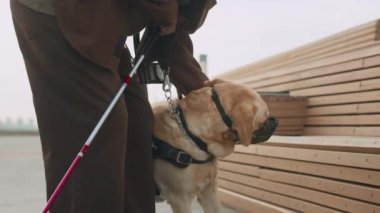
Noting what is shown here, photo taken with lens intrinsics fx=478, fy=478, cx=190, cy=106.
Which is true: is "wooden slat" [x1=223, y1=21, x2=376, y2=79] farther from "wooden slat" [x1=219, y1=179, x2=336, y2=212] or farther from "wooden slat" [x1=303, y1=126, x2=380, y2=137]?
"wooden slat" [x1=219, y1=179, x2=336, y2=212]

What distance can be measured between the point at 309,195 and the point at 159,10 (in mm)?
1780

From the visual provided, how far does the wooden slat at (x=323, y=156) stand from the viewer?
8.19 feet

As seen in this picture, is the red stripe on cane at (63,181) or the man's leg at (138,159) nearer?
the red stripe on cane at (63,181)

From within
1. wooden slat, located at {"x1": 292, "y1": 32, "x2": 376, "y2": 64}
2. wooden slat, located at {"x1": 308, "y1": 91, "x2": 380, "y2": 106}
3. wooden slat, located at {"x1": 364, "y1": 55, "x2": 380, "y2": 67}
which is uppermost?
wooden slat, located at {"x1": 292, "y1": 32, "x2": 376, "y2": 64}

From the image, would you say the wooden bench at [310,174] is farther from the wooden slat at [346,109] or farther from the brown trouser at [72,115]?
the brown trouser at [72,115]

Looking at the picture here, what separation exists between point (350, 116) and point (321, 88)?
0.61 meters

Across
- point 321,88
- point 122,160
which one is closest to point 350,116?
point 321,88

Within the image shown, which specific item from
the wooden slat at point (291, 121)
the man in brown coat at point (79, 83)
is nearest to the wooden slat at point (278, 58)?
the wooden slat at point (291, 121)

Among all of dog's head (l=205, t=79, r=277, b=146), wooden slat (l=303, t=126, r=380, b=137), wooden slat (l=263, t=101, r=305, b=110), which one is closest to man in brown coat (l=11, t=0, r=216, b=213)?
dog's head (l=205, t=79, r=277, b=146)

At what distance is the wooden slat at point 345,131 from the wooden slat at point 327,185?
103 cm

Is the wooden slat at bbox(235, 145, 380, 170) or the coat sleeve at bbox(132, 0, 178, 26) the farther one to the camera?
the wooden slat at bbox(235, 145, 380, 170)

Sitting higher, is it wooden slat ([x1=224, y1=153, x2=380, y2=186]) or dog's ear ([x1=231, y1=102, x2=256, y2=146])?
dog's ear ([x1=231, y1=102, x2=256, y2=146])

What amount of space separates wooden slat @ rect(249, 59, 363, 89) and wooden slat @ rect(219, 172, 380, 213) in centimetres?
147

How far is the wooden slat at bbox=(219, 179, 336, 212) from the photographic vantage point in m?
3.03
